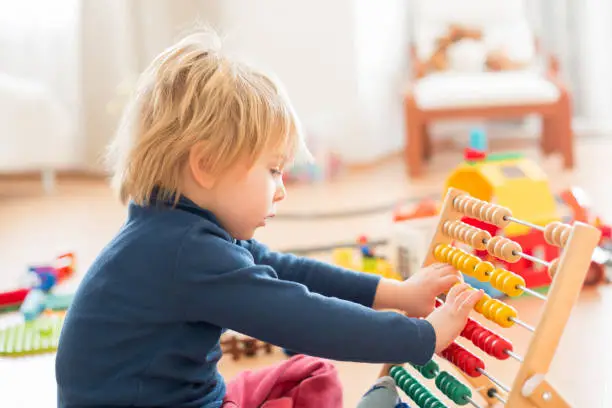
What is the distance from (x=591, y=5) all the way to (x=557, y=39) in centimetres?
21

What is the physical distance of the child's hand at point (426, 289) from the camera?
1.21 metres

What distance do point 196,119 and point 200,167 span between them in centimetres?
6

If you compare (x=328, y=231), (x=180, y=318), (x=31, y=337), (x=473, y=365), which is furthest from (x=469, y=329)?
(x=328, y=231)

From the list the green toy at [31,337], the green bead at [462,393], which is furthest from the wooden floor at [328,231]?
the green bead at [462,393]

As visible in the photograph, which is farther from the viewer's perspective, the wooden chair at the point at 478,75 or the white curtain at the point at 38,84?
the white curtain at the point at 38,84

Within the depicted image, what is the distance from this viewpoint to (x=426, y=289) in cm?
122

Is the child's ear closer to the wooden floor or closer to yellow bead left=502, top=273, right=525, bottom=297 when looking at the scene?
yellow bead left=502, top=273, right=525, bottom=297

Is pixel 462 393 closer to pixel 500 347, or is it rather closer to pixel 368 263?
pixel 500 347

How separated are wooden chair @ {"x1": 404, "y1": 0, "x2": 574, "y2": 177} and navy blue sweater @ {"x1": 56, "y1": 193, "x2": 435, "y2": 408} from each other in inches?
92.2

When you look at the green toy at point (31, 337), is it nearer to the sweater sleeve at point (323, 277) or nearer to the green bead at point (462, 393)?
the sweater sleeve at point (323, 277)

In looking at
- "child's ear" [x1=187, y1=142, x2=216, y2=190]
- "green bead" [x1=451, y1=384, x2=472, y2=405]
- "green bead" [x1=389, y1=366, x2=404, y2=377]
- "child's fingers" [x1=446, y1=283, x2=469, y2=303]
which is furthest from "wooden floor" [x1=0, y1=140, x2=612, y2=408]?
"child's ear" [x1=187, y1=142, x2=216, y2=190]

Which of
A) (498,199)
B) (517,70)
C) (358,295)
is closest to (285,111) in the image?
(358,295)

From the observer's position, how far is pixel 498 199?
1966 millimetres

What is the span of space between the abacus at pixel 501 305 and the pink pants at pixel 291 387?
4.2 inches
